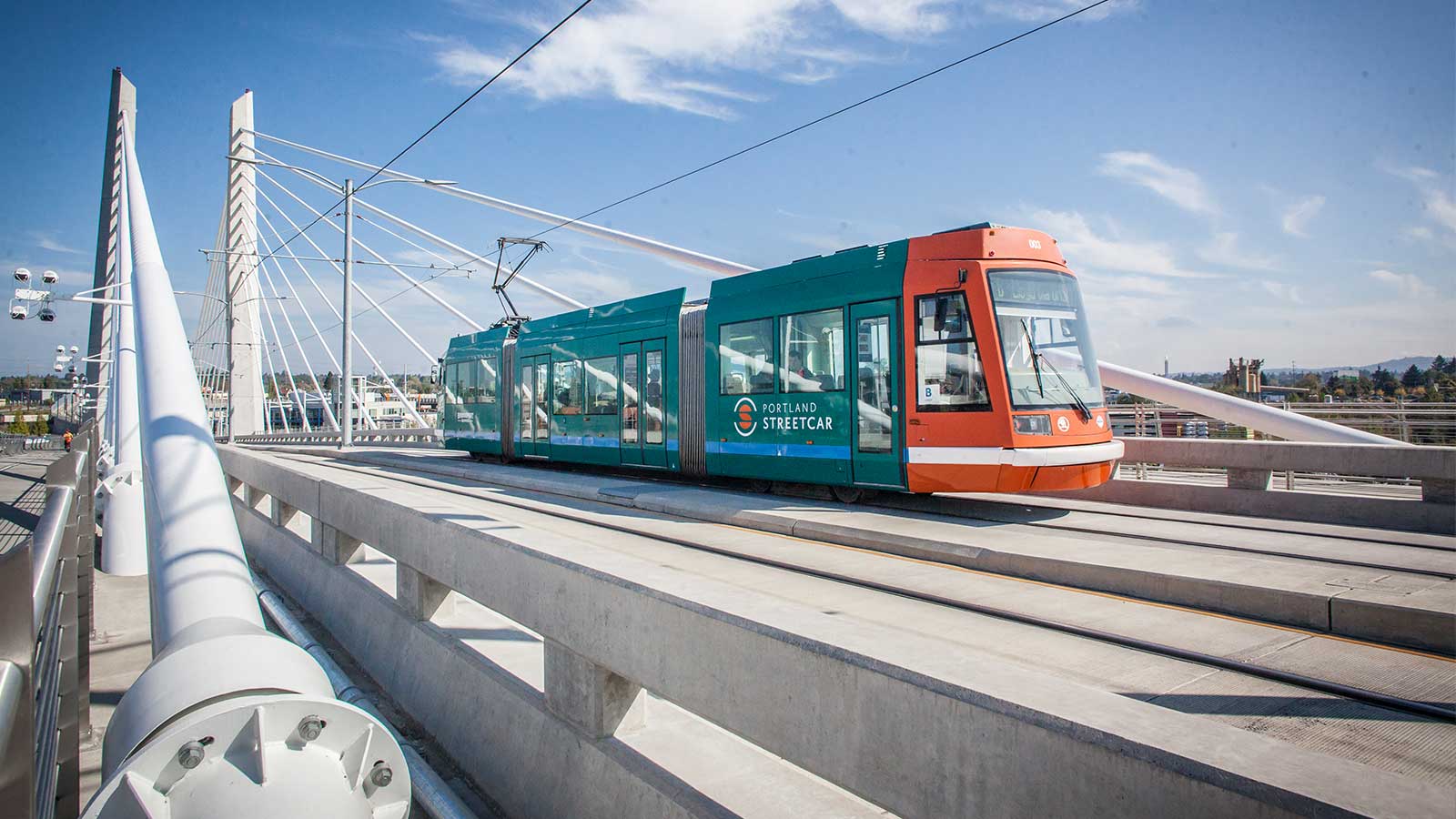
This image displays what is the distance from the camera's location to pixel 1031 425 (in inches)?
388

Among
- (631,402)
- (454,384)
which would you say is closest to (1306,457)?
(631,402)

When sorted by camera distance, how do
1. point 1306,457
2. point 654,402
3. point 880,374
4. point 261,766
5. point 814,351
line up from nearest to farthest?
point 261,766 → point 1306,457 → point 880,374 → point 814,351 → point 654,402

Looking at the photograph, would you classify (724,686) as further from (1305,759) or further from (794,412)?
(794,412)

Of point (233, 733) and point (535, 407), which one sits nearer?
point (233, 733)

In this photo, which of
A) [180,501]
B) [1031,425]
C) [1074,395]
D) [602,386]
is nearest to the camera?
[180,501]

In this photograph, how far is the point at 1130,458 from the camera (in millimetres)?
12922

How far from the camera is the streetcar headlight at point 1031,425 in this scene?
32.2 ft

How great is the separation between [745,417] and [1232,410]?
29.2 feet

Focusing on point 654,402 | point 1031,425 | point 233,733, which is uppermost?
point 654,402

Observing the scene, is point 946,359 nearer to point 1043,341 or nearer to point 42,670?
point 1043,341

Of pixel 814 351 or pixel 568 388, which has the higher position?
pixel 814 351

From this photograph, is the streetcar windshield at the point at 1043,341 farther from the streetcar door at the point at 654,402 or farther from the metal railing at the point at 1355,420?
the streetcar door at the point at 654,402

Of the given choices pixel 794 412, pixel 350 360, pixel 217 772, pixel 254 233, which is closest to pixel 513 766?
pixel 217 772

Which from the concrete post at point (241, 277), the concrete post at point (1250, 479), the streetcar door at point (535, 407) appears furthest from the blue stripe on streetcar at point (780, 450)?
the concrete post at point (241, 277)
